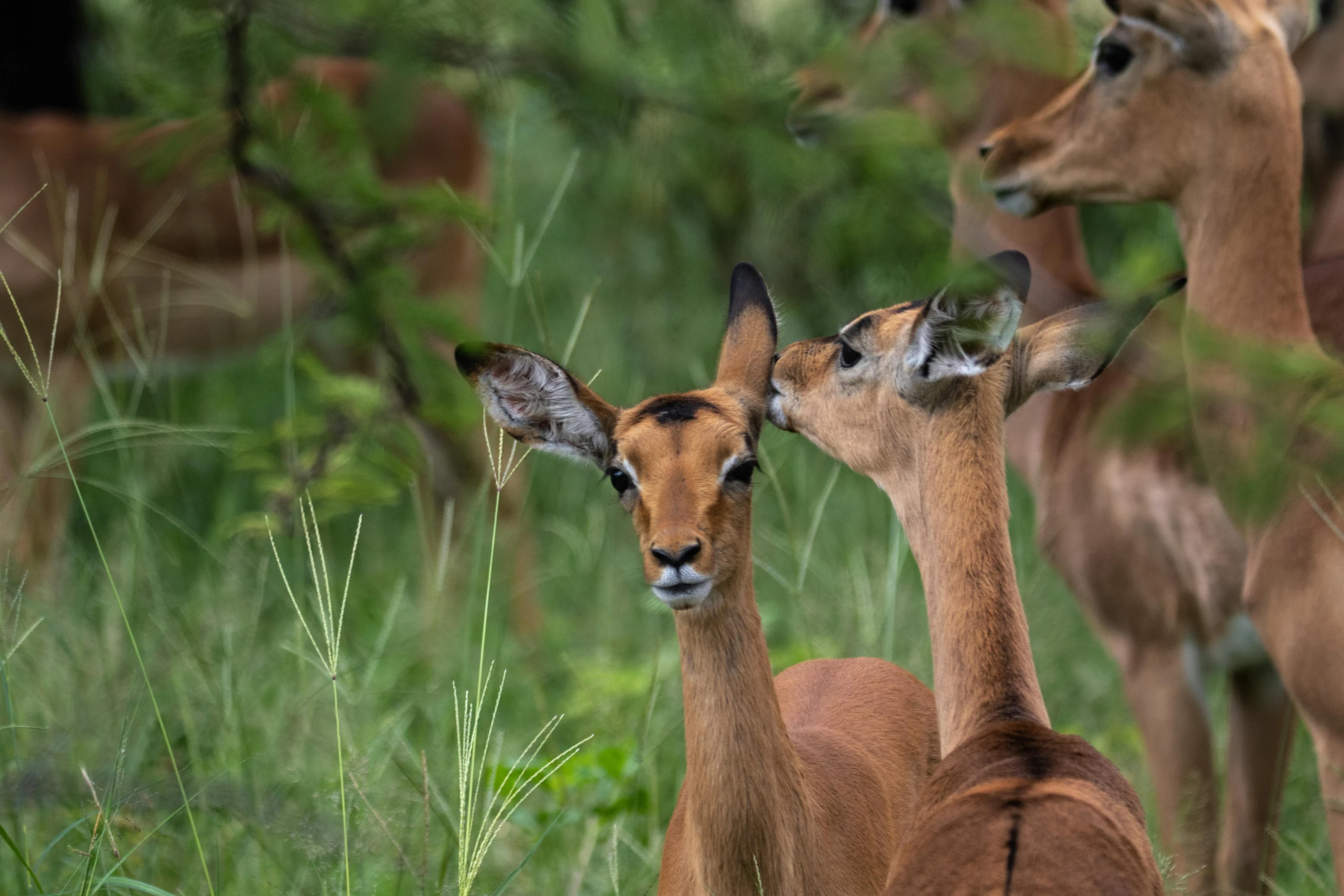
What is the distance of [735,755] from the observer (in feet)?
8.76

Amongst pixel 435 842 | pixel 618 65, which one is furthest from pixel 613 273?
pixel 618 65

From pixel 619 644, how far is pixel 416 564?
1110mm

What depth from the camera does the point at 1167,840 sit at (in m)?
4.29

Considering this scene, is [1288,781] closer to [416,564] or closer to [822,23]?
[822,23]

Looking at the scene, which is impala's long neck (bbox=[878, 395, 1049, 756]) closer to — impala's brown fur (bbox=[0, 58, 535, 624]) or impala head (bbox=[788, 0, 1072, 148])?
impala head (bbox=[788, 0, 1072, 148])

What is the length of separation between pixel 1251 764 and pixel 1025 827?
2690 millimetres

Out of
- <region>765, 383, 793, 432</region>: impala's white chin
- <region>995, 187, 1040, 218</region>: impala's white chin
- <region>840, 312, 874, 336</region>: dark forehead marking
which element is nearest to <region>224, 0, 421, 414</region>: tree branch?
<region>765, 383, 793, 432</region>: impala's white chin

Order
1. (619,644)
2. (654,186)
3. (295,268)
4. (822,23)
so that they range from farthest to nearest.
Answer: (295,268), (619,644), (654,186), (822,23)

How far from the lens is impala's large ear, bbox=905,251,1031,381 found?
2.49 metres

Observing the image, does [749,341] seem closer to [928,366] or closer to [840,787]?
[928,366]

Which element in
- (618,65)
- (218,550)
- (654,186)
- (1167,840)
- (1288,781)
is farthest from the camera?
(218,550)

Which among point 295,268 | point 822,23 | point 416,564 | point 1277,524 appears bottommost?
point 416,564

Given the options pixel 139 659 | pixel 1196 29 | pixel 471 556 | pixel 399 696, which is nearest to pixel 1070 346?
pixel 1196 29

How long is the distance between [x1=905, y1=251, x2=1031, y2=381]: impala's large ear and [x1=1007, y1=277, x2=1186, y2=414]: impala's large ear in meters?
0.13
